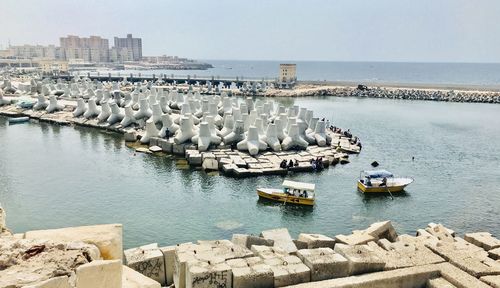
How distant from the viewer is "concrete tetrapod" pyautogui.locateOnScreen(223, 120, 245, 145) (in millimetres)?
27328

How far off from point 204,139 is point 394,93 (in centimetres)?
5218

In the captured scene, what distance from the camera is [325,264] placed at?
28.2 feet

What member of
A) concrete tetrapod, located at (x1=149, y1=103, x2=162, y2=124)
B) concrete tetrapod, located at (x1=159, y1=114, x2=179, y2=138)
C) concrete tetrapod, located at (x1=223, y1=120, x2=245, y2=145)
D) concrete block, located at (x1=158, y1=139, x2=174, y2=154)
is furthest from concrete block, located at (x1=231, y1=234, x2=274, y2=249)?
concrete tetrapod, located at (x1=149, y1=103, x2=162, y2=124)

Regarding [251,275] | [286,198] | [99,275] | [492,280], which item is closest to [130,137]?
[286,198]

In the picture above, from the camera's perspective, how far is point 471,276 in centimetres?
909

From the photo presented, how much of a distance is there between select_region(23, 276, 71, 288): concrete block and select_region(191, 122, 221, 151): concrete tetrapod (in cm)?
2213

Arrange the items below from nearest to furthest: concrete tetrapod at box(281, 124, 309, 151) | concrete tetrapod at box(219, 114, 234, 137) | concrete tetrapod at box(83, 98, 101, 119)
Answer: concrete tetrapod at box(281, 124, 309, 151) → concrete tetrapod at box(219, 114, 234, 137) → concrete tetrapod at box(83, 98, 101, 119)

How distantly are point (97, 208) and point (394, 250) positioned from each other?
41.3 ft

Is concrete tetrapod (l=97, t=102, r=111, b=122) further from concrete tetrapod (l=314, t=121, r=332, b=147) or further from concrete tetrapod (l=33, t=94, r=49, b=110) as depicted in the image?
concrete tetrapod (l=314, t=121, r=332, b=147)

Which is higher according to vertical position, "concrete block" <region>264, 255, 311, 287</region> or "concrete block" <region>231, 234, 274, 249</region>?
"concrete block" <region>264, 255, 311, 287</region>

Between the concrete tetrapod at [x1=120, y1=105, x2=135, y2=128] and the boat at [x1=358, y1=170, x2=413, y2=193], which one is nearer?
the boat at [x1=358, y1=170, x2=413, y2=193]

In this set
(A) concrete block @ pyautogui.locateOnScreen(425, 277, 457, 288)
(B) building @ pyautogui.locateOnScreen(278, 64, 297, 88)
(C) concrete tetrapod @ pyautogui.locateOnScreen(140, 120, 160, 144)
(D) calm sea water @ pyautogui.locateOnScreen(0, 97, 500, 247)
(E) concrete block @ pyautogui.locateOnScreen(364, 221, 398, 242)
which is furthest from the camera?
(B) building @ pyautogui.locateOnScreen(278, 64, 297, 88)

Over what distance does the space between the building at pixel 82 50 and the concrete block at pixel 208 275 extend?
188 m

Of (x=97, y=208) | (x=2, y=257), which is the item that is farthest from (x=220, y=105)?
(x=2, y=257)
